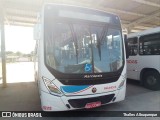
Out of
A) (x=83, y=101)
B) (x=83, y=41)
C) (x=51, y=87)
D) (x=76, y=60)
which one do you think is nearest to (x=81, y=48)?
(x=83, y=41)

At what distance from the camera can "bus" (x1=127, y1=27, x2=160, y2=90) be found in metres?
6.82

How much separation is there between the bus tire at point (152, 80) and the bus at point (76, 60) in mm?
3029

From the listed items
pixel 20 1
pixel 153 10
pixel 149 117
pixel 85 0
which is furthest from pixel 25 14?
pixel 149 117

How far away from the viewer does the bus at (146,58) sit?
682 centimetres

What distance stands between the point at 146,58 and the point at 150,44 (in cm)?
62

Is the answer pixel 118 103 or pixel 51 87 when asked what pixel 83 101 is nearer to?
pixel 51 87

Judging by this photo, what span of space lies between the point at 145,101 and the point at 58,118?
123 inches

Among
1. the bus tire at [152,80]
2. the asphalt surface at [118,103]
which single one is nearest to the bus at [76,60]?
the asphalt surface at [118,103]

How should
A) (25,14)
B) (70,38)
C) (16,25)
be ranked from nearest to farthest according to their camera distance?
1. (70,38)
2. (25,14)
3. (16,25)

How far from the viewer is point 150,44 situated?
711 centimetres

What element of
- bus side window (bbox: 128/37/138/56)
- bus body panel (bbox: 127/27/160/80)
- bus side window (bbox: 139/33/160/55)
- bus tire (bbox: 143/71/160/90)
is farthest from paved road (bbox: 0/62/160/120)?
bus side window (bbox: 128/37/138/56)

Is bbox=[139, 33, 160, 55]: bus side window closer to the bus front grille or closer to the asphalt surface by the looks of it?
the asphalt surface

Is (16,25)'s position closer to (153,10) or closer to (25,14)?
(25,14)

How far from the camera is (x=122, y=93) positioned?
470 centimetres
